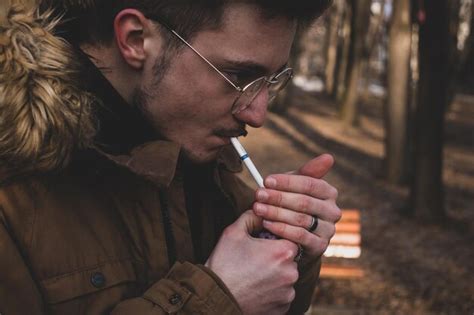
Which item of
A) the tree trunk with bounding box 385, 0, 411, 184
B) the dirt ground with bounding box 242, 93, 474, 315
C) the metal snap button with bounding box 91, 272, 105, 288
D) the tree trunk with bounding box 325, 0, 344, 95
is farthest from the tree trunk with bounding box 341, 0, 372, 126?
the metal snap button with bounding box 91, 272, 105, 288

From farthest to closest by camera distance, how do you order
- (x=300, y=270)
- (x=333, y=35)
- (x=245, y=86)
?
(x=333, y=35), (x=300, y=270), (x=245, y=86)

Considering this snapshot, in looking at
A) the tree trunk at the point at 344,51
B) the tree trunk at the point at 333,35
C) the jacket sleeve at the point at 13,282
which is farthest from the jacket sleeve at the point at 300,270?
the tree trunk at the point at 333,35

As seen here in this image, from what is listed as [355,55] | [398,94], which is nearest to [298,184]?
[398,94]

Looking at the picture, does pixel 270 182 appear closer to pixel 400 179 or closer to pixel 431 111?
pixel 431 111

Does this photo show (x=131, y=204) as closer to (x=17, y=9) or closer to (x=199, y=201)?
(x=199, y=201)

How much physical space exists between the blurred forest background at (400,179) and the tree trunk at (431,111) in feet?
0.05

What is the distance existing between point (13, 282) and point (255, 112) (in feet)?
2.79

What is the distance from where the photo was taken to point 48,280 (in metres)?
1.49

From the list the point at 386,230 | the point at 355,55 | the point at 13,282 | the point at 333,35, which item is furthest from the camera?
the point at 333,35

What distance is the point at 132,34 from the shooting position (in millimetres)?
1697

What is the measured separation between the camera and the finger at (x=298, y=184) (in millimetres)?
1610

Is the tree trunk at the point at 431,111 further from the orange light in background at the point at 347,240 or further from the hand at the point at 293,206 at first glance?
the hand at the point at 293,206

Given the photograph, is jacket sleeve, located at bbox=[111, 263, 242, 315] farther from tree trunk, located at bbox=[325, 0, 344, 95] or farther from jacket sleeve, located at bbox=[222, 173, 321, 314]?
tree trunk, located at bbox=[325, 0, 344, 95]

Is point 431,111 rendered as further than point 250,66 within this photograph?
Yes
